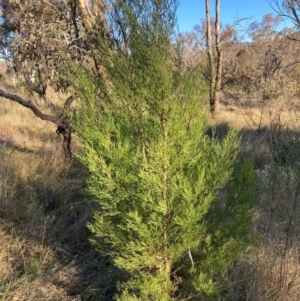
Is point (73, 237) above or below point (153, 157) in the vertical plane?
below

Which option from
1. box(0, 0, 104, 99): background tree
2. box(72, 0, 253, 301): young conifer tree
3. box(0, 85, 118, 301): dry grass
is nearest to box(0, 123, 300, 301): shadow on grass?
box(0, 85, 118, 301): dry grass

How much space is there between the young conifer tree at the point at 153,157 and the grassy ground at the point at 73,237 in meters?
0.36

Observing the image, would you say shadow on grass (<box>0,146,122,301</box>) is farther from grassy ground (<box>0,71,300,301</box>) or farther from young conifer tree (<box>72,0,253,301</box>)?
young conifer tree (<box>72,0,253,301</box>)

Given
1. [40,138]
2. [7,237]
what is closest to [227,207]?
[7,237]

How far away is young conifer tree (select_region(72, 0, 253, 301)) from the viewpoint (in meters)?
2.10

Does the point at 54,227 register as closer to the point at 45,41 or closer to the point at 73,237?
the point at 73,237

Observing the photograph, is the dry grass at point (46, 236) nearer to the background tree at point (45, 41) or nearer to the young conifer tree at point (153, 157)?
the young conifer tree at point (153, 157)

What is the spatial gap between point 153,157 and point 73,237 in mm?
1943

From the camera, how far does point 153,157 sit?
2.13 metres

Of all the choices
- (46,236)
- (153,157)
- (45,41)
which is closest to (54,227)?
(46,236)

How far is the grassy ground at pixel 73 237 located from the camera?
2682 millimetres

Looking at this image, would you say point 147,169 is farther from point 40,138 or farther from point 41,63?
point 40,138

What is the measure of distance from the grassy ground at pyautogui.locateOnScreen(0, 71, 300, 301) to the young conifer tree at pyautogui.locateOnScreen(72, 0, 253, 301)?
0.36 m

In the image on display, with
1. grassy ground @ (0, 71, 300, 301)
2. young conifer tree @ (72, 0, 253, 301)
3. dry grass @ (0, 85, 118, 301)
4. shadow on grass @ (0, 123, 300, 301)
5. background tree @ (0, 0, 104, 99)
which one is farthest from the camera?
background tree @ (0, 0, 104, 99)
